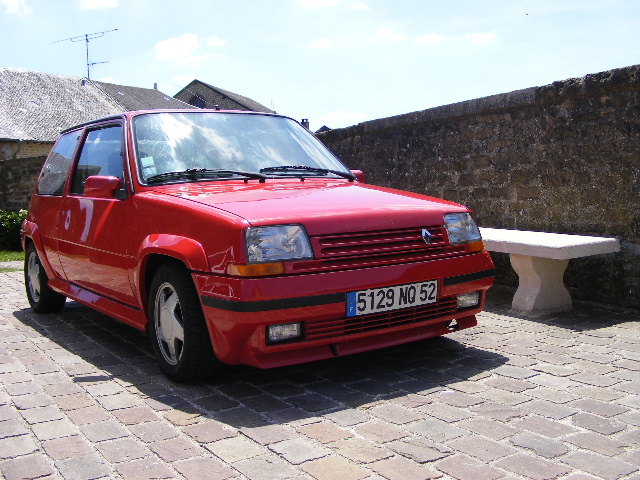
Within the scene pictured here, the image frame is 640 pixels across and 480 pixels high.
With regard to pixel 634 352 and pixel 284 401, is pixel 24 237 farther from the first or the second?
pixel 634 352

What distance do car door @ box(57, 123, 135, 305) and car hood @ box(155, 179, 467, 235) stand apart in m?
A: 0.51

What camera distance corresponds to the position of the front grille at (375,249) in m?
3.48

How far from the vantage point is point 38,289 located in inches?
244

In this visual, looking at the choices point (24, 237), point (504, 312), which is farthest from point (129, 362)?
point (504, 312)

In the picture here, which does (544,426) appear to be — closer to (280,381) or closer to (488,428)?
(488,428)

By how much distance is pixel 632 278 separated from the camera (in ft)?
18.3

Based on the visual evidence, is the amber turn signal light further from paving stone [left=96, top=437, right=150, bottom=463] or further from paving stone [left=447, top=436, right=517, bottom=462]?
paving stone [left=447, top=436, right=517, bottom=462]

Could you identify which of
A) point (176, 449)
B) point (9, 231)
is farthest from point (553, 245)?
point (9, 231)

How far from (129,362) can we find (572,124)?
4398mm

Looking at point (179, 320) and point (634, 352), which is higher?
point (179, 320)

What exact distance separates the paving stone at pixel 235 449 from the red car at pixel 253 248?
1.84 ft

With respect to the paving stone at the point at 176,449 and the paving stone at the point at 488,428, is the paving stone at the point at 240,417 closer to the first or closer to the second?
the paving stone at the point at 176,449

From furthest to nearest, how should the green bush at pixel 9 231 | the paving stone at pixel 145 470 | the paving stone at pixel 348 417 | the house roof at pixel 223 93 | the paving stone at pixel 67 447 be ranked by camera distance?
the house roof at pixel 223 93 < the green bush at pixel 9 231 < the paving stone at pixel 348 417 < the paving stone at pixel 67 447 < the paving stone at pixel 145 470

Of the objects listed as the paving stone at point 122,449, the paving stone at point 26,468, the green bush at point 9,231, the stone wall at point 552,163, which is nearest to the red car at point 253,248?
the paving stone at point 122,449
